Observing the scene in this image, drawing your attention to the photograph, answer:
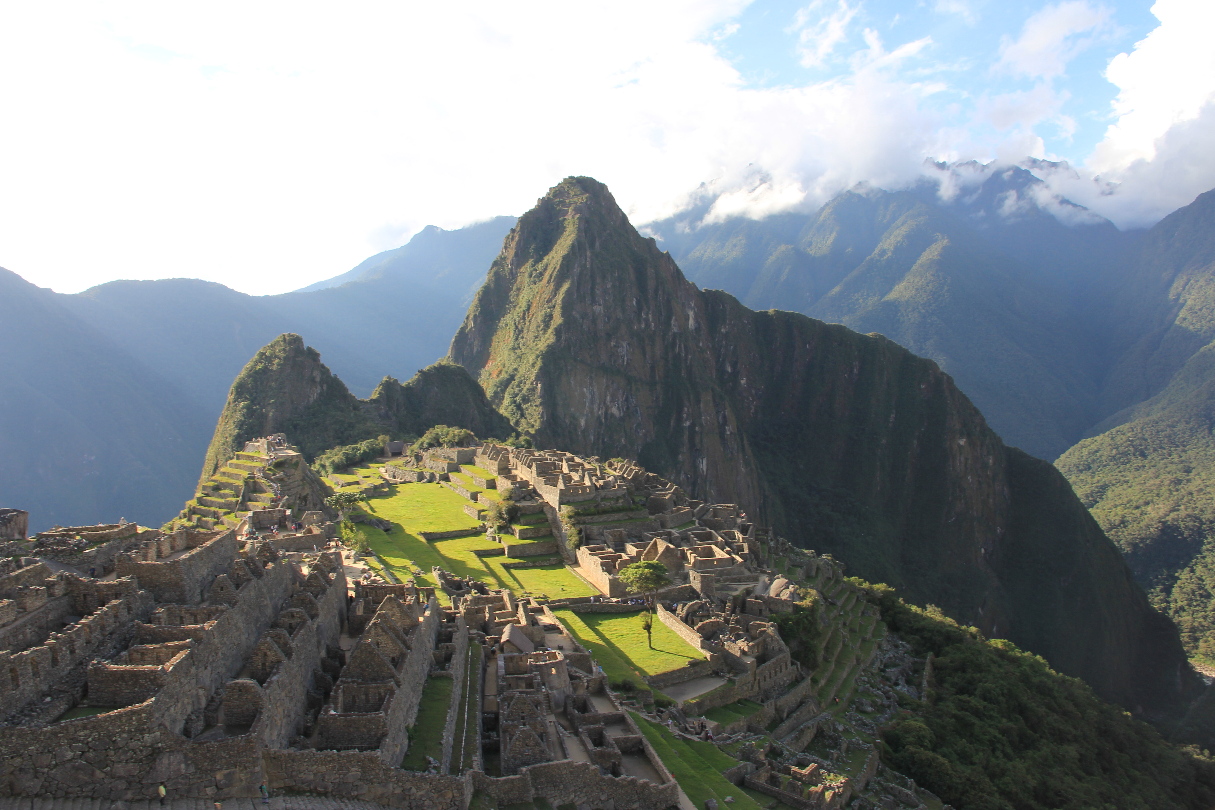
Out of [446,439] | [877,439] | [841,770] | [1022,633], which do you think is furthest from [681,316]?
[841,770]

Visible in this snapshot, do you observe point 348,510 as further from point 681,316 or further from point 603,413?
point 681,316

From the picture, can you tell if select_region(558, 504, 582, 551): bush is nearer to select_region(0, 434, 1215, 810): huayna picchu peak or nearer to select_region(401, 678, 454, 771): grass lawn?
select_region(0, 434, 1215, 810): huayna picchu peak

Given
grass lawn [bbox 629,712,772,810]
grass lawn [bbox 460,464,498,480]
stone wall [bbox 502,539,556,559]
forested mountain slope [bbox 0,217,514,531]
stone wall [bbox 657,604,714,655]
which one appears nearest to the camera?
grass lawn [bbox 629,712,772,810]

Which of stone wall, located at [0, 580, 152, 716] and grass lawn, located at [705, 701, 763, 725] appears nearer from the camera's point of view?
stone wall, located at [0, 580, 152, 716]

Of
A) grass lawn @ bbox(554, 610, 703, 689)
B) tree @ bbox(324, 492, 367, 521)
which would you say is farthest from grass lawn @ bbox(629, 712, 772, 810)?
tree @ bbox(324, 492, 367, 521)

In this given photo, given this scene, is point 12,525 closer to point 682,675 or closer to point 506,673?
point 506,673

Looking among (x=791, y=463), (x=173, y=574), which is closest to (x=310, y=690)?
(x=173, y=574)

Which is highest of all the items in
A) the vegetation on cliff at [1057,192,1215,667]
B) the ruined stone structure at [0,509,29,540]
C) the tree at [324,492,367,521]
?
the ruined stone structure at [0,509,29,540]

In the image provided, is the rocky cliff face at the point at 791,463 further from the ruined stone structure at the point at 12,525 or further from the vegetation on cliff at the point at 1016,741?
the ruined stone structure at the point at 12,525
